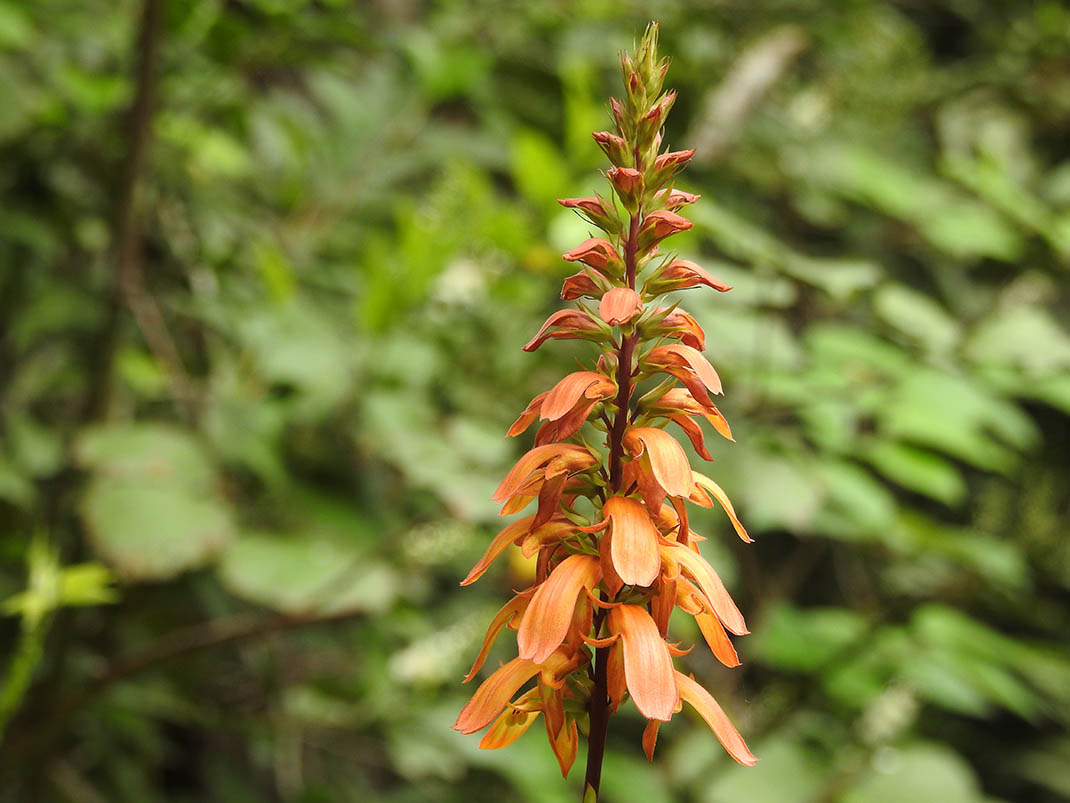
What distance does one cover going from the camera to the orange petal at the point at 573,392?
1.16 feet

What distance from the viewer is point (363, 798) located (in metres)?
1.67

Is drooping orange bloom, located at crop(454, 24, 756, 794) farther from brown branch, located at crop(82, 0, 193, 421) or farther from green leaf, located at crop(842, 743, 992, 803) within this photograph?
green leaf, located at crop(842, 743, 992, 803)

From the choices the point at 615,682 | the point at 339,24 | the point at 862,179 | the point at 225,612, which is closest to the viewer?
the point at 615,682

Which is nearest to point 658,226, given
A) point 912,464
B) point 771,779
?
point 912,464

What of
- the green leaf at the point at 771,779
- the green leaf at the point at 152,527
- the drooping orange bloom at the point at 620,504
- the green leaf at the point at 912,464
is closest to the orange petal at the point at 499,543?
the drooping orange bloom at the point at 620,504

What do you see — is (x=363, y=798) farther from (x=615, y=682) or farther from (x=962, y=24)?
(x=962, y=24)

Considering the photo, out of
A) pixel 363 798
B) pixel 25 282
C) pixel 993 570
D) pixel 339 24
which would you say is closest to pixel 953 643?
pixel 993 570

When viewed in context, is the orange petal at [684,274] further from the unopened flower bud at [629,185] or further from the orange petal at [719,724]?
the orange petal at [719,724]

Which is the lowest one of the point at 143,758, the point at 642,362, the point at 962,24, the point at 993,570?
the point at 143,758

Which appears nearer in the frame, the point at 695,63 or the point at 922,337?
the point at 922,337

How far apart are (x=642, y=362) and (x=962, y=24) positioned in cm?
330

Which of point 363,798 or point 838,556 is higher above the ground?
point 838,556

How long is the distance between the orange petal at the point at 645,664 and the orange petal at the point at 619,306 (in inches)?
4.6

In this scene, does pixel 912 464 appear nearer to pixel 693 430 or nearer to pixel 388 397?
pixel 388 397
